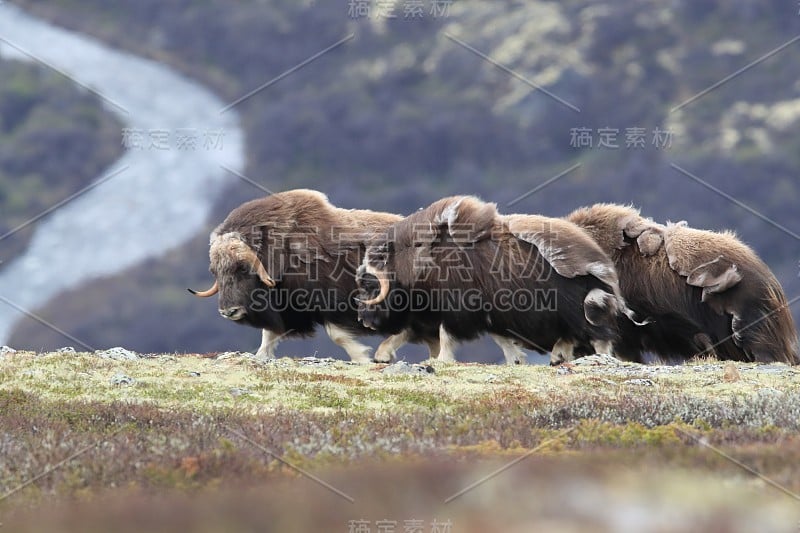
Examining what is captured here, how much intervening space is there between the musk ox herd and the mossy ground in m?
1.10

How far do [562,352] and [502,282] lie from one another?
801 millimetres

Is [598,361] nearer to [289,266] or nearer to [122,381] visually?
[289,266]

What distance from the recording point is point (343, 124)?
3610 inches

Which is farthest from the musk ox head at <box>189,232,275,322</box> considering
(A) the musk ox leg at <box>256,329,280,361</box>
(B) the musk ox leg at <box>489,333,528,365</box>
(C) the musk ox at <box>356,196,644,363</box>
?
(B) the musk ox leg at <box>489,333,528,365</box>

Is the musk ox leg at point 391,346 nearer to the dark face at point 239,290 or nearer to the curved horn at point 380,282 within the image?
the curved horn at point 380,282

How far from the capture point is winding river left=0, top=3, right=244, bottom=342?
66.0 metres

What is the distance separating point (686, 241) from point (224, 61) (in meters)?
84.0

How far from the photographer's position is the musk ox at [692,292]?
10930 millimetres

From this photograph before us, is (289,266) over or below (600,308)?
over

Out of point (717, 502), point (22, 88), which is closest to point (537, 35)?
point (22, 88)

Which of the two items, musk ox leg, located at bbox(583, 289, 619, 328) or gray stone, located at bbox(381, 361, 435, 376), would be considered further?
musk ox leg, located at bbox(583, 289, 619, 328)

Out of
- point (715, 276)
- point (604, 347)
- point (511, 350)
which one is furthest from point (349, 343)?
point (715, 276)

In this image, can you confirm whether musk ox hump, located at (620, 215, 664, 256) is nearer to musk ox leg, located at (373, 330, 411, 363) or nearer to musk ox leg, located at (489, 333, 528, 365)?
musk ox leg, located at (489, 333, 528, 365)

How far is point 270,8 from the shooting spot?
337 ft
